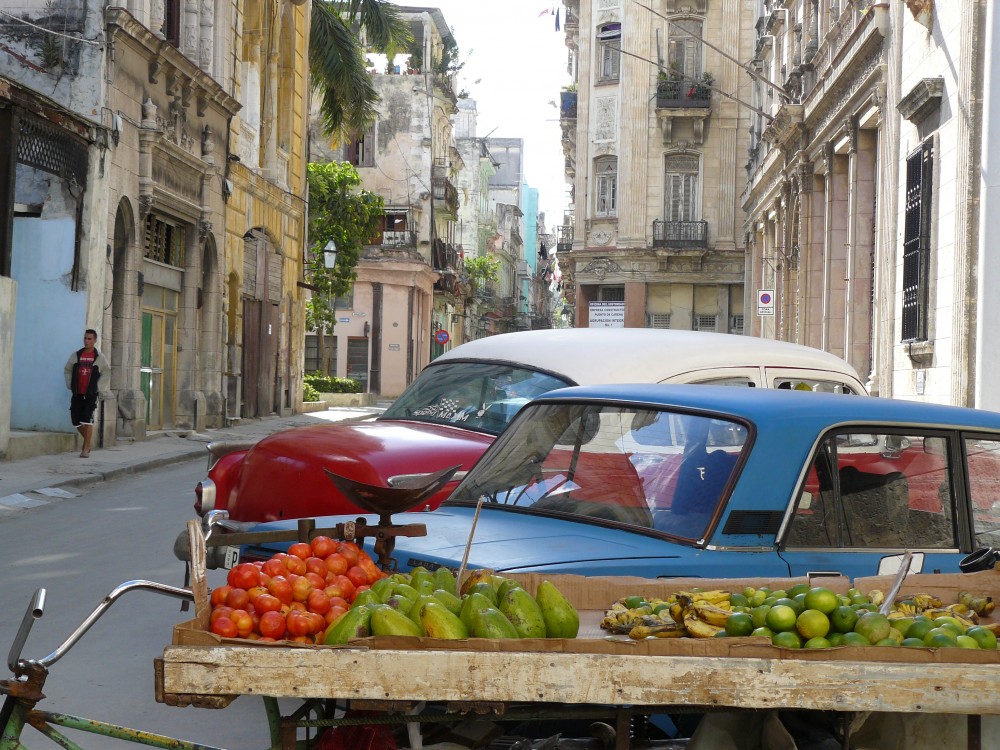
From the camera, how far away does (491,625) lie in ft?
9.95

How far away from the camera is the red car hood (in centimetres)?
641

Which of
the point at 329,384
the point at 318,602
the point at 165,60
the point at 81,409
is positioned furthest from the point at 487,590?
the point at 329,384

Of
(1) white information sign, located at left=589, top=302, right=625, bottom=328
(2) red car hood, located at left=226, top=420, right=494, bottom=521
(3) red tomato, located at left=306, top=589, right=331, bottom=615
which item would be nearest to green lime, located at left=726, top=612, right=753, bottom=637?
(3) red tomato, located at left=306, top=589, right=331, bottom=615

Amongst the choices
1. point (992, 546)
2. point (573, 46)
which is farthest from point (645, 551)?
point (573, 46)

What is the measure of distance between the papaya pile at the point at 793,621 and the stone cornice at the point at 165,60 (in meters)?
18.1

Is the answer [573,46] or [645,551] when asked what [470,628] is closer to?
[645,551]

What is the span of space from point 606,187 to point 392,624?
156ft

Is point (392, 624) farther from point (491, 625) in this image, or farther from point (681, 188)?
point (681, 188)

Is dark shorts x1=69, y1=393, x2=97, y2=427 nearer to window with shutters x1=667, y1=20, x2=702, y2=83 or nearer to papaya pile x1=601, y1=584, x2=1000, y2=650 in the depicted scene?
papaya pile x1=601, y1=584, x2=1000, y2=650

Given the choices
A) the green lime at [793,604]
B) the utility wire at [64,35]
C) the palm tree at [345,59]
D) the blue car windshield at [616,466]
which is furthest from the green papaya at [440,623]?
the palm tree at [345,59]

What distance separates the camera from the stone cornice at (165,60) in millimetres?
19422

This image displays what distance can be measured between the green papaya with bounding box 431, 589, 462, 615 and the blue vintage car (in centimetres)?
75

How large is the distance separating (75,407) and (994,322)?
12.2 metres

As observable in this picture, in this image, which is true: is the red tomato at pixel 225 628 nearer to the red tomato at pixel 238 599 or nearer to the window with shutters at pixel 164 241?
the red tomato at pixel 238 599
